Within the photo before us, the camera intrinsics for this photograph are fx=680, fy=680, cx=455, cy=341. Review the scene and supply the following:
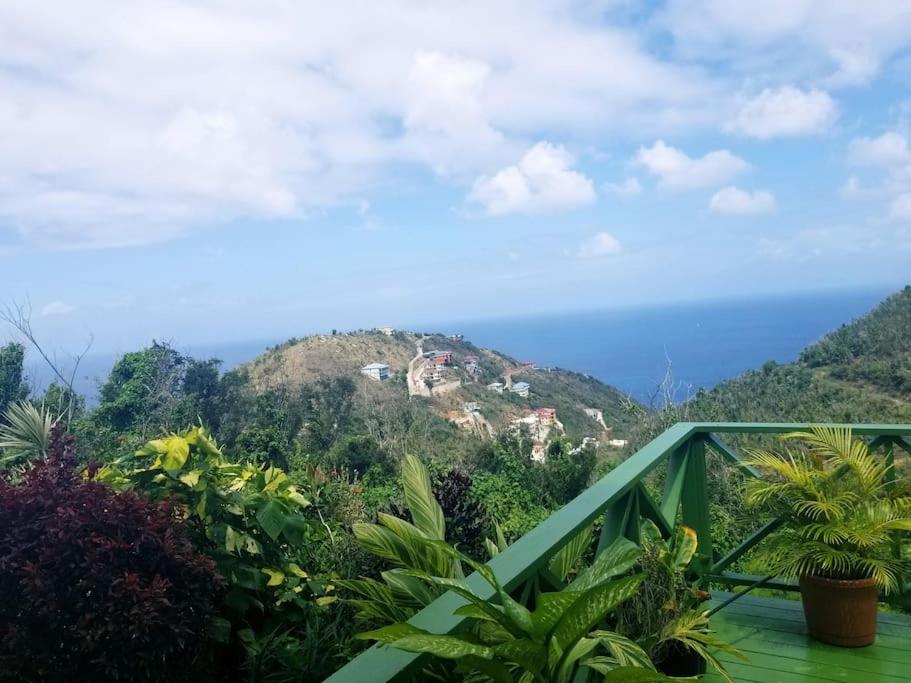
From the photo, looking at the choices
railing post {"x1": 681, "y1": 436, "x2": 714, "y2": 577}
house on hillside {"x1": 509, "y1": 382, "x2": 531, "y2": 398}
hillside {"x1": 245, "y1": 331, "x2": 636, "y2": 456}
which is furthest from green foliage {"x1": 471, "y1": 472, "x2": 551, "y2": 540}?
house on hillside {"x1": 509, "y1": 382, "x2": 531, "y2": 398}

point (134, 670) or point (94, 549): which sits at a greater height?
point (94, 549)

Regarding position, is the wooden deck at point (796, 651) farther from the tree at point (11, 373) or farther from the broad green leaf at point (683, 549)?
the tree at point (11, 373)

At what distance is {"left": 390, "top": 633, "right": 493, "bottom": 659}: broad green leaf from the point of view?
1.08 metres

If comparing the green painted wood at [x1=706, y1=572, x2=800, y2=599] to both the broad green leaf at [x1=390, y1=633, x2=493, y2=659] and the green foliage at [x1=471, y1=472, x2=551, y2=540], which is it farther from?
the broad green leaf at [x1=390, y1=633, x2=493, y2=659]

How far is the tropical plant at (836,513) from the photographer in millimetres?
2615

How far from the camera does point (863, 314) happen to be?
15508 millimetres

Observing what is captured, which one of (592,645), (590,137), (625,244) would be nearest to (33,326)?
(592,645)

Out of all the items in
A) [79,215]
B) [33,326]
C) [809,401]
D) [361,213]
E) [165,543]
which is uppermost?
[361,213]

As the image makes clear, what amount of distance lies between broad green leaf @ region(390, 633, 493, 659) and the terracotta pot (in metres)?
2.12

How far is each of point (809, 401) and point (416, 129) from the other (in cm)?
1136

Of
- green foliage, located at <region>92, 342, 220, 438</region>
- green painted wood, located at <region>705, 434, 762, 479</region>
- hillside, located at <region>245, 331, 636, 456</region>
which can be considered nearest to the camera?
green painted wood, located at <region>705, 434, 762, 479</region>

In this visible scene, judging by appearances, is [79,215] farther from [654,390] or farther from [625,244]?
[625,244]

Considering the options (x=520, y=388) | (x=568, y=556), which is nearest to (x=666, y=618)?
(x=568, y=556)

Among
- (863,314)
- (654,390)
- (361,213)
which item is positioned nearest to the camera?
(654,390)
